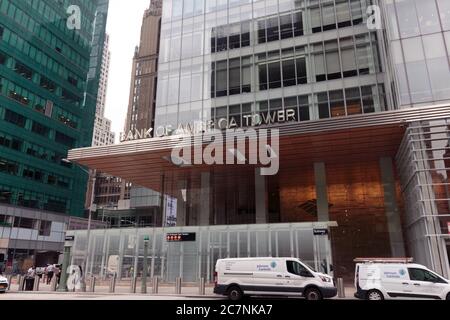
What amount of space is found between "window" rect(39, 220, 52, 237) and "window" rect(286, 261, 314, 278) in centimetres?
5890

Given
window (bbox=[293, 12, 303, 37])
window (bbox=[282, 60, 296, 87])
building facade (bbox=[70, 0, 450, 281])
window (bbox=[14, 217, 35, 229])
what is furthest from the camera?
window (bbox=[14, 217, 35, 229])

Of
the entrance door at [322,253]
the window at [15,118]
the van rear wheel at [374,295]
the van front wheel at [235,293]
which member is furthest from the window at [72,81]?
the van rear wheel at [374,295]

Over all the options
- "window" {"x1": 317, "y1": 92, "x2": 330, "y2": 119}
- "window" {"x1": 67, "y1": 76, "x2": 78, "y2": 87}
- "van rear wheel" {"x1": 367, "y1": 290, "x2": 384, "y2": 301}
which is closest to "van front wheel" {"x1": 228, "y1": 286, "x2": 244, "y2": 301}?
"van rear wheel" {"x1": 367, "y1": 290, "x2": 384, "y2": 301}

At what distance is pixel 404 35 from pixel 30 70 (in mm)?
65572

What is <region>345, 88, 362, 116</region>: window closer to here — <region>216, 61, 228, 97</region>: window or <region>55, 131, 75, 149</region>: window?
<region>216, 61, 228, 97</region>: window

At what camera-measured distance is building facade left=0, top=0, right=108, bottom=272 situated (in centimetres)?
6116

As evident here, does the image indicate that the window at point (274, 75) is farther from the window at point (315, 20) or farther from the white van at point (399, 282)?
the white van at point (399, 282)

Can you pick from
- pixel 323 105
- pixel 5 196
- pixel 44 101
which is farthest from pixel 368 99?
pixel 44 101

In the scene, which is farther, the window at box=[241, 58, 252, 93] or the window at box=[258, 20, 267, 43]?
the window at box=[258, 20, 267, 43]

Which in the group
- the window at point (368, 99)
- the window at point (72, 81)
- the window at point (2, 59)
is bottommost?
the window at point (368, 99)

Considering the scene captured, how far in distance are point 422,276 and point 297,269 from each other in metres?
5.06

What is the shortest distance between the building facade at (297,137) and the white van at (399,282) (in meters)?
5.49

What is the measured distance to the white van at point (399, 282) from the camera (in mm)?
14492
